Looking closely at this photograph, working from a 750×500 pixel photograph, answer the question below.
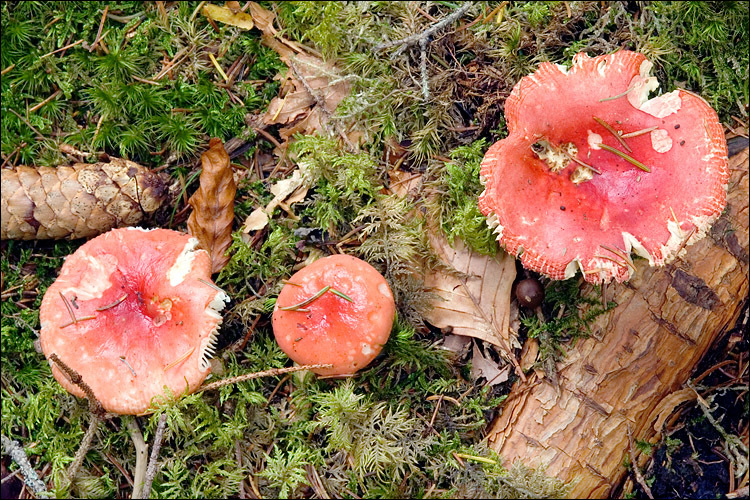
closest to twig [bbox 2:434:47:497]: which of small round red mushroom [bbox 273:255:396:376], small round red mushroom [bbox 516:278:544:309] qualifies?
small round red mushroom [bbox 273:255:396:376]

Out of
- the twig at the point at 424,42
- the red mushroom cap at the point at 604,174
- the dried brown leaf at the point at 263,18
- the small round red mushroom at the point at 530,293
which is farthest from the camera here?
the dried brown leaf at the point at 263,18

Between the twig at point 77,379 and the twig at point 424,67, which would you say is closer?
the twig at point 77,379

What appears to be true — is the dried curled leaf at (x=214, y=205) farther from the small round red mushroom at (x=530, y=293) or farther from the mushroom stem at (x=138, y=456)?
the small round red mushroom at (x=530, y=293)

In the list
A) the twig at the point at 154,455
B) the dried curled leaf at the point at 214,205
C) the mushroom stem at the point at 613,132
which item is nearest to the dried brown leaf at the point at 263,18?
the dried curled leaf at the point at 214,205

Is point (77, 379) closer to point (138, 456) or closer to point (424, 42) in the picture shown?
point (138, 456)

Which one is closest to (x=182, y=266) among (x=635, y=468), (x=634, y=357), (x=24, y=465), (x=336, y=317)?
(x=336, y=317)

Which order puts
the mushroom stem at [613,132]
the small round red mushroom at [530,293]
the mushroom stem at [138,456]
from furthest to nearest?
the small round red mushroom at [530,293] → the mushroom stem at [138,456] → the mushroom stem at [613,132]
